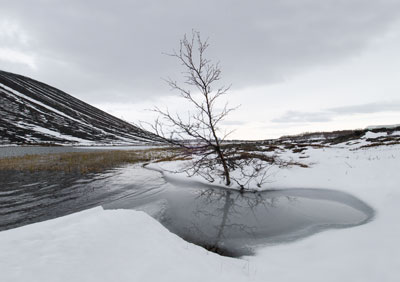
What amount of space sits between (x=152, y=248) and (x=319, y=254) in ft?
11.2

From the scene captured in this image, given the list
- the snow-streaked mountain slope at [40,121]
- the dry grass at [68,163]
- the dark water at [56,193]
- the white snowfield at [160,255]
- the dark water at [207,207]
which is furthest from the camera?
the snow-streaked mountain slope at [40,121]

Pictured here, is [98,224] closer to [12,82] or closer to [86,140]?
[86,140]

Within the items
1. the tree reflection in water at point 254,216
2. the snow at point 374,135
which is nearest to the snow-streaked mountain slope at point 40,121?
the snow at point 374,135

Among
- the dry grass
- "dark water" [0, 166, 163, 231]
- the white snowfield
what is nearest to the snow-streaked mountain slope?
the dry grass

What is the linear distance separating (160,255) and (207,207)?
16.7 feet

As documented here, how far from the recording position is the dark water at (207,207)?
5.94m

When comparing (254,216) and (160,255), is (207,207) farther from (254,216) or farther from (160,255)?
(160,255)

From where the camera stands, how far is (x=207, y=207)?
855 centimetres

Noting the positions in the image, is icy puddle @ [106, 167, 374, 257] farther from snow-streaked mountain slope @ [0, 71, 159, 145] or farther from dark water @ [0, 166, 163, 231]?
snow-streaked mountain slope @ [0, 71, 159, 145]

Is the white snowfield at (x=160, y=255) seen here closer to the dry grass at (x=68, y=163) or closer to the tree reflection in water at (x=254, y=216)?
the tree reflection in water at (x=254, y=216)

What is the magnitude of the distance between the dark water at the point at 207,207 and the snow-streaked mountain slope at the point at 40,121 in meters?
69.2

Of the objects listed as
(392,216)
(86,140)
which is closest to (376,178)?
(392,216)

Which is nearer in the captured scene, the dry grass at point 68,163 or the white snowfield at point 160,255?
the white snowfield at point 160,255

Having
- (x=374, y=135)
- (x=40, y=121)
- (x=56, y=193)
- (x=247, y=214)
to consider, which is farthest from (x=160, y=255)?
(x=40, y=121)
